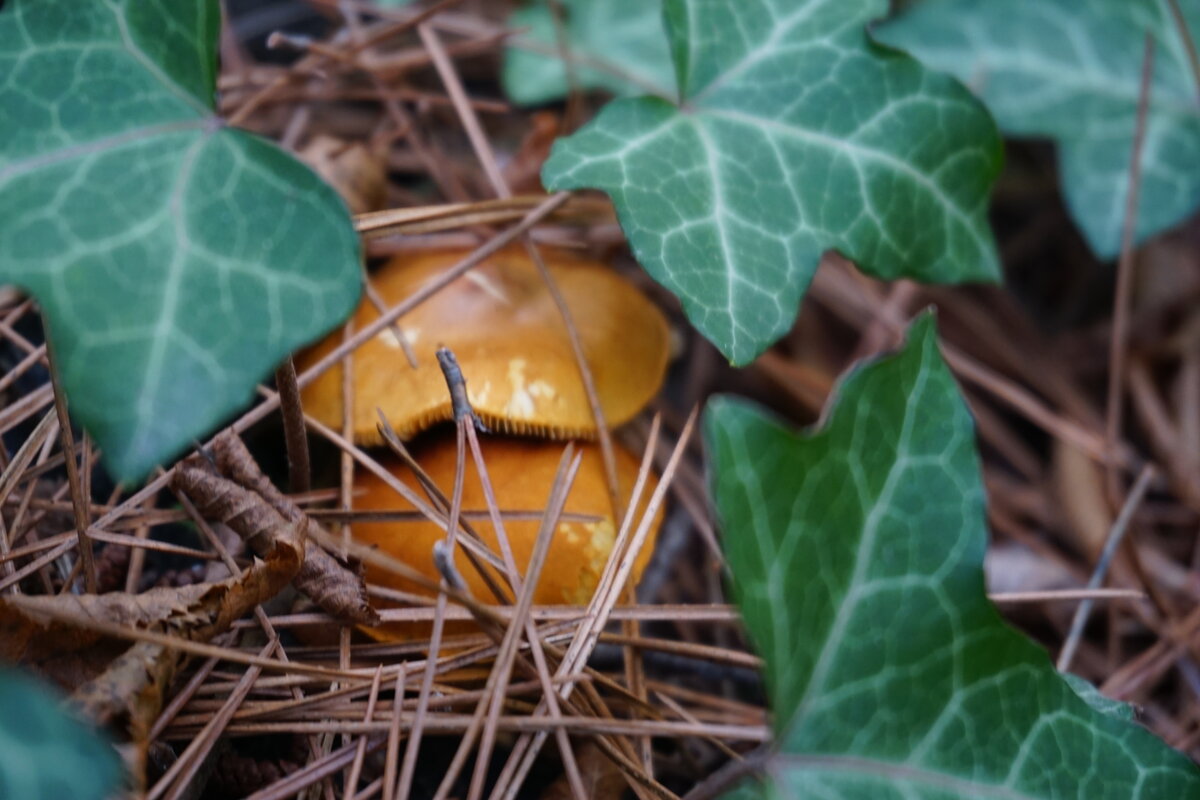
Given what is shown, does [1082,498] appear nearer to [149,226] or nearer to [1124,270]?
[1124,270]

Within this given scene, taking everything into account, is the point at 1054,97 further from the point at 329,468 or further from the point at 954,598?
the point at 329,468

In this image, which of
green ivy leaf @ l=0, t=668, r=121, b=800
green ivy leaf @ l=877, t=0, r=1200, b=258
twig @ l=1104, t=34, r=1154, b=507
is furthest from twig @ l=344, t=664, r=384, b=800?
green ivy leaf @ l=877, t=0, r=1200, b=258

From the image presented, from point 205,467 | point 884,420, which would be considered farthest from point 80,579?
point 884,420

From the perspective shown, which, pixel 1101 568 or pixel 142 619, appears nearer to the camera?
pixel 142 619

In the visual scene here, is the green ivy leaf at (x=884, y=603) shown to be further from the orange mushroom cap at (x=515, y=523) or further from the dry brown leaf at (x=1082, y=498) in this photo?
the dry brown leaf at (x=1082, y=498)

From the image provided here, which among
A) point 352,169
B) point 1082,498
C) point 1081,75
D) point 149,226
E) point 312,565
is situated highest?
point 149,226

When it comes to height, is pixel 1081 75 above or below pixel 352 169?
below

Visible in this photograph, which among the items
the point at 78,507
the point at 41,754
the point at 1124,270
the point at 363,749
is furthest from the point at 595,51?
the point at 41,754
